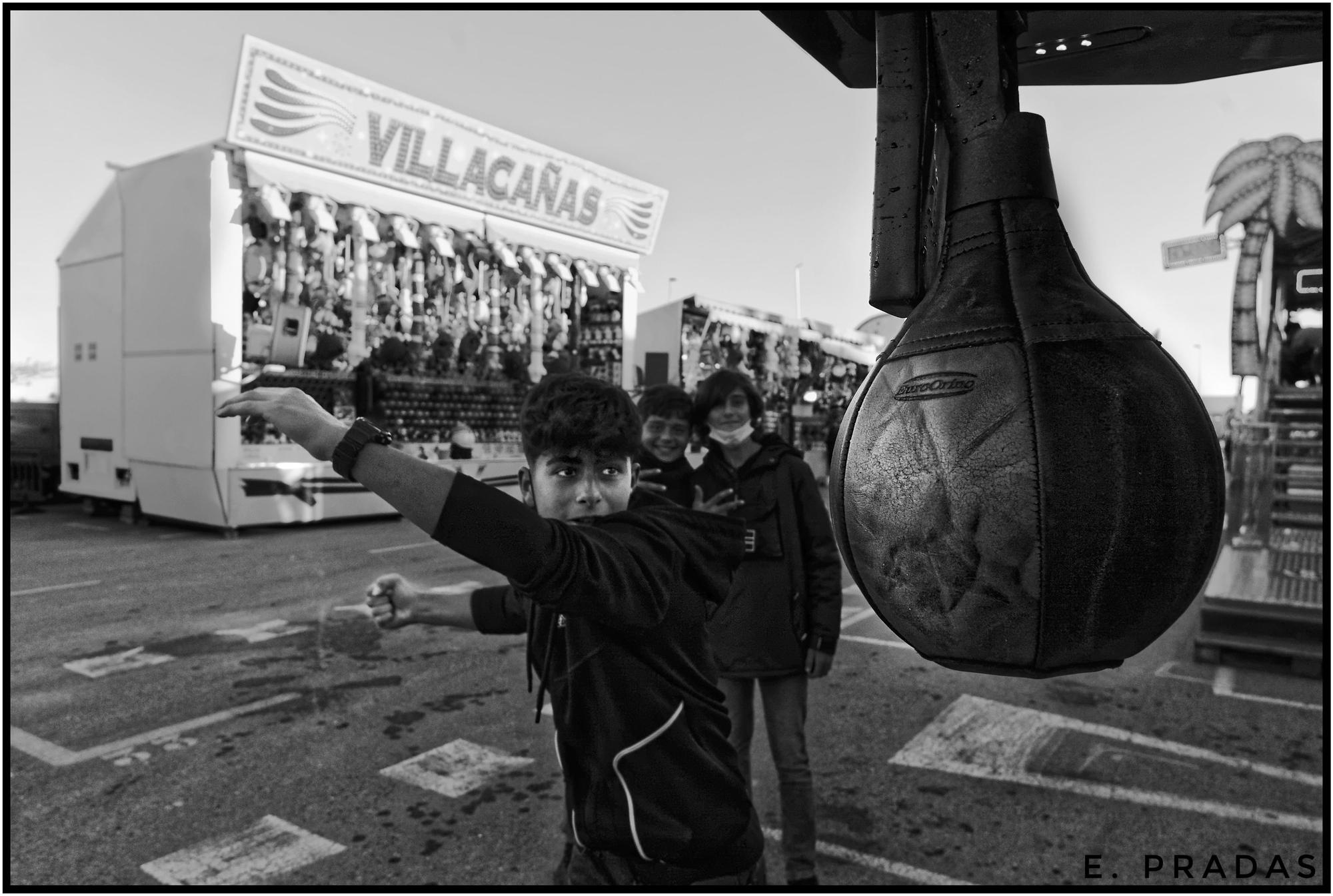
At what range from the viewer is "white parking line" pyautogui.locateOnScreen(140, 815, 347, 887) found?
2.90 meters

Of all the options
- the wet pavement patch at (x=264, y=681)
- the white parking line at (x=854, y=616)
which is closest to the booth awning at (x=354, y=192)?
the wet pavement patch at (x=264, y=681)

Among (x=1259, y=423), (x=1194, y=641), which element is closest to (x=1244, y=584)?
(x=1194, y=641)

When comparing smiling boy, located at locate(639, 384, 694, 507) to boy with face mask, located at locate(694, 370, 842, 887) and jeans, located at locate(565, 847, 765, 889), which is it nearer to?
boy with face mask, located at locate(694, 370, 842, 887)

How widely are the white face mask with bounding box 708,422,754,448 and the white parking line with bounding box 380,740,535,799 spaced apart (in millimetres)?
1782

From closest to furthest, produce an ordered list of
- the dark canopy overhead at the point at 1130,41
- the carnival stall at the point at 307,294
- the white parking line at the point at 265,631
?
the dark canopy overhead at the point at 1130,41 < the white parking line at the point at 265,631 < the carnival stall at the point at 307,294

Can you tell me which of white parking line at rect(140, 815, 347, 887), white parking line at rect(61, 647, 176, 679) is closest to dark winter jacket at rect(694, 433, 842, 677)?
white parking line at rect(140, 815, 347, 887)

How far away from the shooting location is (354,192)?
1273 centimetres

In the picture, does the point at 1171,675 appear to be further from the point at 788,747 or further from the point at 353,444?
the point at 353,444

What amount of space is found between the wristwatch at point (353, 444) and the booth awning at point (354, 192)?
37.8 ft

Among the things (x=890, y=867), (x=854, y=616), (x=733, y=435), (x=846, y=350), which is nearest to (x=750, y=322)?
(x=846, y=350)

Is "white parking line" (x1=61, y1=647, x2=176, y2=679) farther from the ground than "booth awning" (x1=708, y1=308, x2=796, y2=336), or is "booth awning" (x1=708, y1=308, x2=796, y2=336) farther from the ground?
"booth awning" (x1=708, y1=308, x2=796, y2=336)

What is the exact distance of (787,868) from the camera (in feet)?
9.65

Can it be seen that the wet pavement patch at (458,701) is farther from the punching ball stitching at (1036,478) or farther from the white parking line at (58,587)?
the white parking line at (58,587)

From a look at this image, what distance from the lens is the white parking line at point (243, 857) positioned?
2902mm
